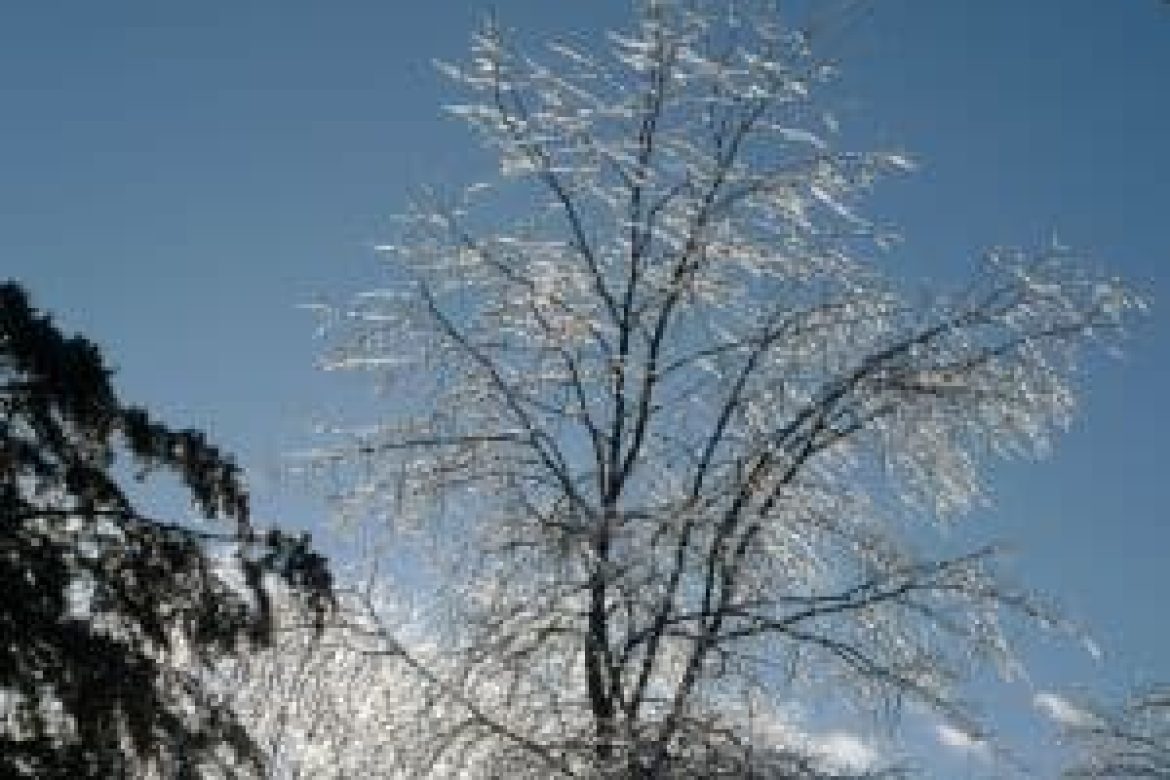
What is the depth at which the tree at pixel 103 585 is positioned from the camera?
1041 cm

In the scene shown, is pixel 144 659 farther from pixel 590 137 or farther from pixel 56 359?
pixel 590 137

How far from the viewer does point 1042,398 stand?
11.4 m

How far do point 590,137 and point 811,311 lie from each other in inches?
73.0

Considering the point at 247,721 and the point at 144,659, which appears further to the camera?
→ the point at 247,721

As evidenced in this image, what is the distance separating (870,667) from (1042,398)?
1.94 metres

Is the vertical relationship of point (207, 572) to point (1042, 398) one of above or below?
below

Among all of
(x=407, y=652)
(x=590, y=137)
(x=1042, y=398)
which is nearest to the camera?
(x=407, y=652)

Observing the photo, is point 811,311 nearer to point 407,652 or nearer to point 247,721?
point 407,652

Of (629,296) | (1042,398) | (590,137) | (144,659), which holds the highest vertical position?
(590,137)

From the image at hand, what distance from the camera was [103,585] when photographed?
10.8 metres

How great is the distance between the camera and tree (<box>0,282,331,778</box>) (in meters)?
10.4

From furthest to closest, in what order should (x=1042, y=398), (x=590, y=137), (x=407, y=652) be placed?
(x=590, y=137)
(x=1042, y=398)
(x=407, y=652)

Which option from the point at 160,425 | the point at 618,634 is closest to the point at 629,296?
the point at 618,634

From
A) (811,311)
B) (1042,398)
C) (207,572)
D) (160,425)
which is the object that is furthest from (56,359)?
(1042,398)
